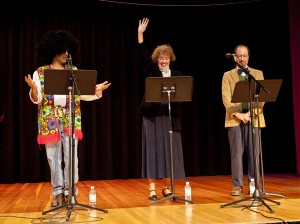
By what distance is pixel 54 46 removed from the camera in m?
4.11

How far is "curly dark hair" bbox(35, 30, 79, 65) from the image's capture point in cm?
412

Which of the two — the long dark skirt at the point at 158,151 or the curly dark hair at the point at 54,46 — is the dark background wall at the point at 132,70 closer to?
the long dark skirt at the point at 158,151

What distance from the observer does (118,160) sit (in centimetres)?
803

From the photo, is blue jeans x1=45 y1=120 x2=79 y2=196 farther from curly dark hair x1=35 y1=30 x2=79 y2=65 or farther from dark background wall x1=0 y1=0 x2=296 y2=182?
dark background wall x1=0 y1=0 x2=296 y2=182

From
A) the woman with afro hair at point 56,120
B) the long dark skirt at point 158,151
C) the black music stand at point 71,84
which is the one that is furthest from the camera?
the long dark skirt at point 158,151

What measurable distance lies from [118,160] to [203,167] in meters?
1.63

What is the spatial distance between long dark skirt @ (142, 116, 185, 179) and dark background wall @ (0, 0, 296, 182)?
10.9 ft

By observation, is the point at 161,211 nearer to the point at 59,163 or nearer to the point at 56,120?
the point at 59,163

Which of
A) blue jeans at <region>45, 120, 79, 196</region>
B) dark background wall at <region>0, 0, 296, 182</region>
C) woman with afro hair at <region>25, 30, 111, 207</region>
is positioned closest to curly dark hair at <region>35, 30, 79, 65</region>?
woman with afro hair at <region>25, 30, 111, 207</region>

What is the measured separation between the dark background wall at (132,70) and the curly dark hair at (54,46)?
12.1ft

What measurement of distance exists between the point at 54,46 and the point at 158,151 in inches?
60.5

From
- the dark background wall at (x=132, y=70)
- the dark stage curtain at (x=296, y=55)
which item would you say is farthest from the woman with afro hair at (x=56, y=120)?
the dark stage curtain at (x=296, y=55)

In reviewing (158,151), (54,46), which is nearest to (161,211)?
(158,151)

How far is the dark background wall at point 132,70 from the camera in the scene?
25.2 feet
